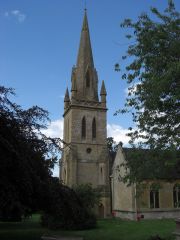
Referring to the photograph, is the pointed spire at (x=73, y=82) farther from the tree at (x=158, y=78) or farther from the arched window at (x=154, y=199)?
the tree at (x=158, y=78)

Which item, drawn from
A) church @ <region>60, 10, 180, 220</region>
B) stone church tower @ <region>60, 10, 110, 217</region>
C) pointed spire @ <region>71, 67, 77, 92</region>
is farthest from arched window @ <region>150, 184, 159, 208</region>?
pointed spire @ <region>71, 67, 77, 92</region>

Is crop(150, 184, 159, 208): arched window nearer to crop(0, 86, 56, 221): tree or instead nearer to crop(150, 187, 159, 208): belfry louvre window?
crop(150, 187, 159, 208): belfry louvre window

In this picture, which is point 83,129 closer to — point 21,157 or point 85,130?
point 85,130

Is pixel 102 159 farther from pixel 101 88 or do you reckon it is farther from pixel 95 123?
pixel 101 88

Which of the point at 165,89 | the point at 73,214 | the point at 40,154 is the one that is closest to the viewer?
the point at 165,89

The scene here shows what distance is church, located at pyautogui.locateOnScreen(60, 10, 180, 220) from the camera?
42.0 m

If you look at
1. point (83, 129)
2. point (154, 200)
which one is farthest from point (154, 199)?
point (83, 129)

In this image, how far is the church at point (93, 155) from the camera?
42.0 m

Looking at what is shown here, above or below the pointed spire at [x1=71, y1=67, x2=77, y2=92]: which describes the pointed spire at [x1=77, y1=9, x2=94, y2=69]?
above

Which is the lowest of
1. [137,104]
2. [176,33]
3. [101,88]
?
[137,104]

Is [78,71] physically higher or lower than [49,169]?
higher

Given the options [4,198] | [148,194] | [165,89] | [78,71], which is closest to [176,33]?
[165,89]

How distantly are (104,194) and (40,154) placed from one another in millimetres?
32627

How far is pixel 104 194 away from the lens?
158 ft
